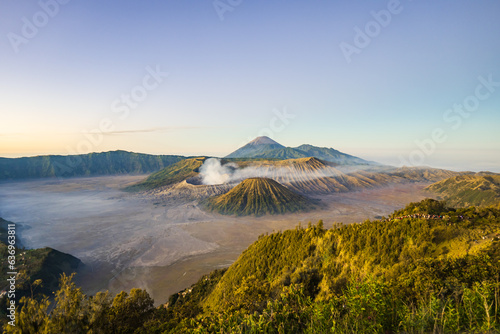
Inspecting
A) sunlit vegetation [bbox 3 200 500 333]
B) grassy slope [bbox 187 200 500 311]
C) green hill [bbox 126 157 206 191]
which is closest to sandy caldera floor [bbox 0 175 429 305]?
sunlit vegetation [bbox 3 200 500 333]

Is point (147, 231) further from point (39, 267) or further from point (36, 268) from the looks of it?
point (36, 268)

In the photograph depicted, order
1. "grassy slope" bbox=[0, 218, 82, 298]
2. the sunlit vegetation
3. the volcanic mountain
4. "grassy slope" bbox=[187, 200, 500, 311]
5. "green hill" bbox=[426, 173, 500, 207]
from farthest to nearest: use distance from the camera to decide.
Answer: the volcanic mountain → "green hill" bbox=[426, 173, 500, 207] → "grassy slope" bbox=[0, 218, 82, 298] → "grassy slope" bbox=[187, 200, 500, 311] → the sunlit vegetation

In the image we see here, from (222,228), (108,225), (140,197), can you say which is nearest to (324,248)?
(222,228)

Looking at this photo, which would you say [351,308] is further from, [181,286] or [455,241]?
[181,286]

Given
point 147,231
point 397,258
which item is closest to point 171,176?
point 147,231

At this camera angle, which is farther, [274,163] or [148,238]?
[274,163]

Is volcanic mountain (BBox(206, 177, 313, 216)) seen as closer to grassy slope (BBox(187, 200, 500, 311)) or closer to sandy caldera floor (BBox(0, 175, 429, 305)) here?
sandy caldera floor (BBox(0, 175, 429, 305))
